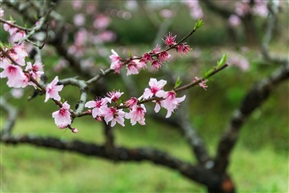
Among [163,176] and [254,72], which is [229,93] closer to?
[254,72]

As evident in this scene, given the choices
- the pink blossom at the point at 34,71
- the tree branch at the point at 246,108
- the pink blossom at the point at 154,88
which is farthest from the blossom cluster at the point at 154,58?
the tree branch at the point at 246,108

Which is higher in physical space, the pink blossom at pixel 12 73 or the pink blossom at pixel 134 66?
the pink blossom at pixel 134 66

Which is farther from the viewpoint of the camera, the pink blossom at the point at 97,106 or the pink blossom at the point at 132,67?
the pink blossom at the point at 132,67

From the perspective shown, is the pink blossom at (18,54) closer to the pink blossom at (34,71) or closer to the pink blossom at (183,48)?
the pink blossom at (34,71)

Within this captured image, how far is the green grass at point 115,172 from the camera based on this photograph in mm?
6949

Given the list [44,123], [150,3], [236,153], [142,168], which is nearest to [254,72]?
[236,153]

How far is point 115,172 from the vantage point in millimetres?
7934

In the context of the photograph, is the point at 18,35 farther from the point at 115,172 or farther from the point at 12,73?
the point at 115,172

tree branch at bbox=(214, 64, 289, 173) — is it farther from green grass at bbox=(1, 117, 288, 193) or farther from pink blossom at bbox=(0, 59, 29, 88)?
pink blossom at bbox=(0, 59, 29, 88)

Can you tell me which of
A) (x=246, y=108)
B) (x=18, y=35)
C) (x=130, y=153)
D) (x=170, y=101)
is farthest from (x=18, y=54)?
(x=246, y=108)

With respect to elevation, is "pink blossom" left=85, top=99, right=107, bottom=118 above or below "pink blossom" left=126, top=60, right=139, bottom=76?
below

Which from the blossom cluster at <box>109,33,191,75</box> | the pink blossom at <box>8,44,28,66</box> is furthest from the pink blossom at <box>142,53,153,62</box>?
the pink blossom at <box>8,44,28,66</box>

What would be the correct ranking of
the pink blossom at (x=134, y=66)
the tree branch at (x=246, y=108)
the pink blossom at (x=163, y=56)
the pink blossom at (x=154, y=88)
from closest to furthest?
the pink blossom at (x=154, y=88), the pink blossom at (x=163, y=56), the pink blossom at (x=134, y=66), the tree branch at (x=246, y=108)

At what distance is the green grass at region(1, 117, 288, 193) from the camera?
6949 millimetres
